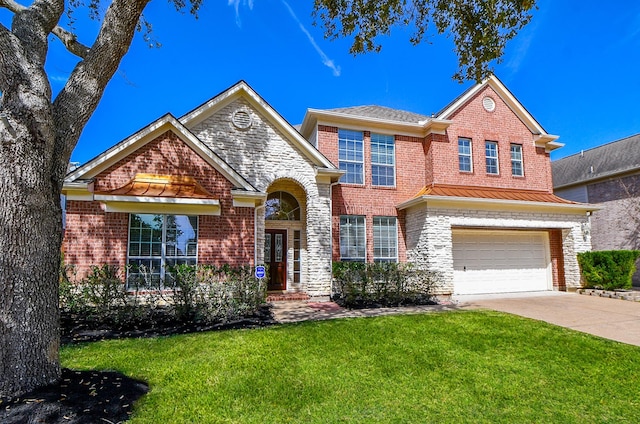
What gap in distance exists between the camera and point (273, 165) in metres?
12.4

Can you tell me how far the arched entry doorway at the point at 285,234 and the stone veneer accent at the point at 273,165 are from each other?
2.40 feet

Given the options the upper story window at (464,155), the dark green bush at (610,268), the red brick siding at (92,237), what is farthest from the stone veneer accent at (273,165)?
the dark green bush at (610,268)

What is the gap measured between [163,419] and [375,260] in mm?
10926

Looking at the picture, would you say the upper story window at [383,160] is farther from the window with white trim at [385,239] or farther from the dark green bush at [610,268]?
the dark green bush at [610,268]

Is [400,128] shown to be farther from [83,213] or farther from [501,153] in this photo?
[83,213]

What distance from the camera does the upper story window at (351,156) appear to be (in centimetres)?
1416

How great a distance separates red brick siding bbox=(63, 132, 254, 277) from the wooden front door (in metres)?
2.63

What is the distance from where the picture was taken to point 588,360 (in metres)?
5.69

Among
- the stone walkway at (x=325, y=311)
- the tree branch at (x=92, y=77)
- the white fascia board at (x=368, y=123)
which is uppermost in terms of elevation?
the white fascia board at (x=368, y=123)

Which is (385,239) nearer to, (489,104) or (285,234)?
(285,234)

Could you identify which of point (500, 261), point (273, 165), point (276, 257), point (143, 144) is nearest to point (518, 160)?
point (500, 261)

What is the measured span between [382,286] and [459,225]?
4.39 meters

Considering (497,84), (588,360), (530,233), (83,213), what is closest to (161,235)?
(83,213)

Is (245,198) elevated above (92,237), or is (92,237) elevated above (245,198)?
(245,198)
